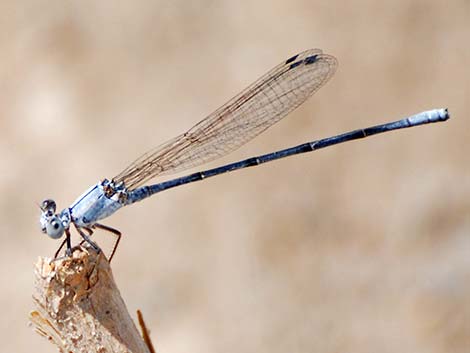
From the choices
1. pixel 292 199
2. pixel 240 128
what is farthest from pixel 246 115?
pixel 292 199

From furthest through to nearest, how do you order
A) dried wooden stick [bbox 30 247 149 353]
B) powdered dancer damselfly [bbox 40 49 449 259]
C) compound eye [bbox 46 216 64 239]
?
powdered dancer damselfly [bbox 40 49 449 259] < compound eye [bbox 46 216 64 239] < dried wooden stick [bbox 30 247 149 353]

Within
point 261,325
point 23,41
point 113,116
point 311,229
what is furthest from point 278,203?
point 23,41

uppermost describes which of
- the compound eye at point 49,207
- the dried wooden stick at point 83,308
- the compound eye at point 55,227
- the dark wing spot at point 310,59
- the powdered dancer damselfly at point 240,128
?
the dark wing spot at point 310,59

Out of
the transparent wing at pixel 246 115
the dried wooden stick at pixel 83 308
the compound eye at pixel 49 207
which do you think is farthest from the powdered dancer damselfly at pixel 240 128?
the dried wooden stick at pixel 83 308

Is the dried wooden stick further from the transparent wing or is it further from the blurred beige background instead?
the blurred beige background

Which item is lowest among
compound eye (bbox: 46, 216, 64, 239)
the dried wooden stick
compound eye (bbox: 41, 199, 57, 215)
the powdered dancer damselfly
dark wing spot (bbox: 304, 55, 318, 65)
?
the dried wooden stick

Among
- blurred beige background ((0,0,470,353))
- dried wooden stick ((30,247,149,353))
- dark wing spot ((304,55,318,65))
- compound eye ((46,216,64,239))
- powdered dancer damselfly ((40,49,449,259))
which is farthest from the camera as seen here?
blurred beige background ((0,0,470,353))

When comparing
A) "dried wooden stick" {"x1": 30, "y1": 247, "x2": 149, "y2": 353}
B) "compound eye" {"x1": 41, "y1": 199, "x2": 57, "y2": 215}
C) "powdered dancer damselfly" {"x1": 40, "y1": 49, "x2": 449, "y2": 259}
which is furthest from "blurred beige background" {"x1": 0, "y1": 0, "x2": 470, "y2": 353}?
"dried wooden stick" {"x1": 30, "y1": 247, "x2": 149, "y2": 353}

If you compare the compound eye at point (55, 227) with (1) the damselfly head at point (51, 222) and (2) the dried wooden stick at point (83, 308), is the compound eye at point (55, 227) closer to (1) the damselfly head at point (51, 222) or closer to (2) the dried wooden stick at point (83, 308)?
(1) the damselfly head at point (51, 222)
